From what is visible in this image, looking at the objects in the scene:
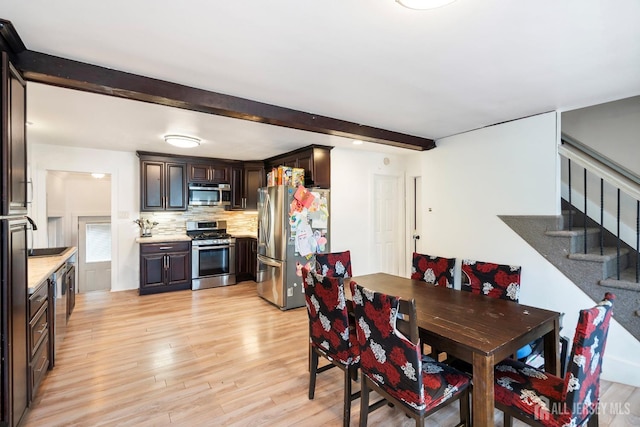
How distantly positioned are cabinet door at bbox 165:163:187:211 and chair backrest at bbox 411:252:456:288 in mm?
4030

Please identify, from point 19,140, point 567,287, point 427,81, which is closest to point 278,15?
point 427,81

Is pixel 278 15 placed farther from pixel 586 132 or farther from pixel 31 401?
pixel 586 132

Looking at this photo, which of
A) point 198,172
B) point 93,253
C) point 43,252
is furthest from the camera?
point 93,253

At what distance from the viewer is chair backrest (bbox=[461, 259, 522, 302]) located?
2455 mm

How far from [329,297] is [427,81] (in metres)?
1.68

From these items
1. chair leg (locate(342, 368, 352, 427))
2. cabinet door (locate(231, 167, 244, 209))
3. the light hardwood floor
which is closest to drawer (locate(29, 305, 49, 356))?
the light hardwood floor

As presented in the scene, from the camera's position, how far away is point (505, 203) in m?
3.27

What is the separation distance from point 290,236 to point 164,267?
231cm

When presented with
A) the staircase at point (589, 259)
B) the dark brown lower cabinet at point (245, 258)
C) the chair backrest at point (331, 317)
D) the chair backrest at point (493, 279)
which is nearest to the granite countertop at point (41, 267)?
the chair backrest at point (331, 317)

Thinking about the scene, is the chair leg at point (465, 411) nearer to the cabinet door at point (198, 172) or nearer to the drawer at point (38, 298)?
the drawer at point (38, 298)

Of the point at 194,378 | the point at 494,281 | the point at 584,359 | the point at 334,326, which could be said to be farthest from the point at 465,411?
the point at 194,378

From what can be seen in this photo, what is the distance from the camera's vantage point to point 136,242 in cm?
505

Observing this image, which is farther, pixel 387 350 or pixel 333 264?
pixel 333 264

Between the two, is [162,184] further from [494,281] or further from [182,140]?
[494,281]
